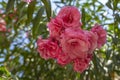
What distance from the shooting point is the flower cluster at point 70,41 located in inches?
44.8

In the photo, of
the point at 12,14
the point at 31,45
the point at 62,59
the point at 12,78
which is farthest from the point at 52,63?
the point at 62,59

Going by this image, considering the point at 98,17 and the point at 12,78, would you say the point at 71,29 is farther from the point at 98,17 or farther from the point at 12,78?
the point at 98,17

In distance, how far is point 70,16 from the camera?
1.23 m

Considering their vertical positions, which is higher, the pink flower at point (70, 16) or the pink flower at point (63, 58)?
the pink flower at point (70, 16)

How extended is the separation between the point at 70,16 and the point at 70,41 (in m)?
0.12

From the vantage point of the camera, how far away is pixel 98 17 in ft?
8.12

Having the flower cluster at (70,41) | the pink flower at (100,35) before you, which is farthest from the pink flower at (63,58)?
the pink flower at (100,35)

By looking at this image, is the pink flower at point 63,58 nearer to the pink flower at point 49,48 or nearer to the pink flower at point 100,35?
the pink flower at point 49,48

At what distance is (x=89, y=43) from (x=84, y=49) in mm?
35

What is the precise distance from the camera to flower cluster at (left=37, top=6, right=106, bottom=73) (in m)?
1.14

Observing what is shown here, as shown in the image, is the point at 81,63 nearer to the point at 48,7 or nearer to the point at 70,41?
the point at 70,41

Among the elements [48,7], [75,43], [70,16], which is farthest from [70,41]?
[48,7]

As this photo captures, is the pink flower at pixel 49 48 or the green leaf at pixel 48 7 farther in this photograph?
the green leaf at pixel 48 7

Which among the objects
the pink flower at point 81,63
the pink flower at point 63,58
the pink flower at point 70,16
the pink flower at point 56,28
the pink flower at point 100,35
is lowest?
the pink flower at point 81,63
